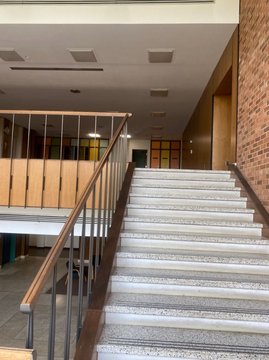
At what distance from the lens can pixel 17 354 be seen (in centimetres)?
127

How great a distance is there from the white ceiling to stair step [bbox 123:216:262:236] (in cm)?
275

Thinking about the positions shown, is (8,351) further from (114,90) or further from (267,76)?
(114,90)

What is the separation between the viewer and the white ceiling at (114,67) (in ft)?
16.4

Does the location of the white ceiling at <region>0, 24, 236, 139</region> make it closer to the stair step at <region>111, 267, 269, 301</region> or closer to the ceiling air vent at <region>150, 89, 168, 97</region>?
the ceiling air vent at <region>150, 89, 168, 97</region>

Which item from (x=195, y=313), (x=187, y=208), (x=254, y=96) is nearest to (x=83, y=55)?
(x=254, y=96)

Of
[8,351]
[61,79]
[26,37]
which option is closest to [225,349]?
[8,351]

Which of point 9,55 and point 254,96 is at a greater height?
point 9,55

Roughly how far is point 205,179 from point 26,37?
11.2 feet

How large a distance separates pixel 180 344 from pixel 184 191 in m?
2.21

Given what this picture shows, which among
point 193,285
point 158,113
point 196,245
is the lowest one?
point 193,285

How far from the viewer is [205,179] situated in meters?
4.53

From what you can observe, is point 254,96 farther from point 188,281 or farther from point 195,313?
point 195,313

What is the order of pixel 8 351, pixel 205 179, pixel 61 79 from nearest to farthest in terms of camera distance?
pixel 8 351
pixel 205 179
pixel 61 79

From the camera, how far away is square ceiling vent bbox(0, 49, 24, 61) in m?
5.80
